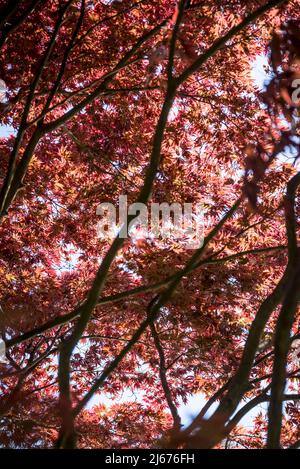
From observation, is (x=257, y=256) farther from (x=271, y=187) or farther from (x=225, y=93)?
(x=225, y=93)

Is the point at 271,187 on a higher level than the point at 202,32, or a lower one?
lower

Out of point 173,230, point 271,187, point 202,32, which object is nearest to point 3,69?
point 202,32

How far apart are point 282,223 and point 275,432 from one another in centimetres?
407

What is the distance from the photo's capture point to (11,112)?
18.7 feet

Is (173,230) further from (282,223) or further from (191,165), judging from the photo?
(282,223)

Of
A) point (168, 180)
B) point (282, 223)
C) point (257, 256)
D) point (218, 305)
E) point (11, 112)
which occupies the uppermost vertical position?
point (11, 112)

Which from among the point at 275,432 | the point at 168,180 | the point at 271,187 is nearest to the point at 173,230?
the point at 168,180

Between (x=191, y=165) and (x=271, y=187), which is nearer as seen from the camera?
(x=271, y=187)

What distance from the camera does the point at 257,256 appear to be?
5379 millimetres

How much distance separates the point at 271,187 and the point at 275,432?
3869 mm
